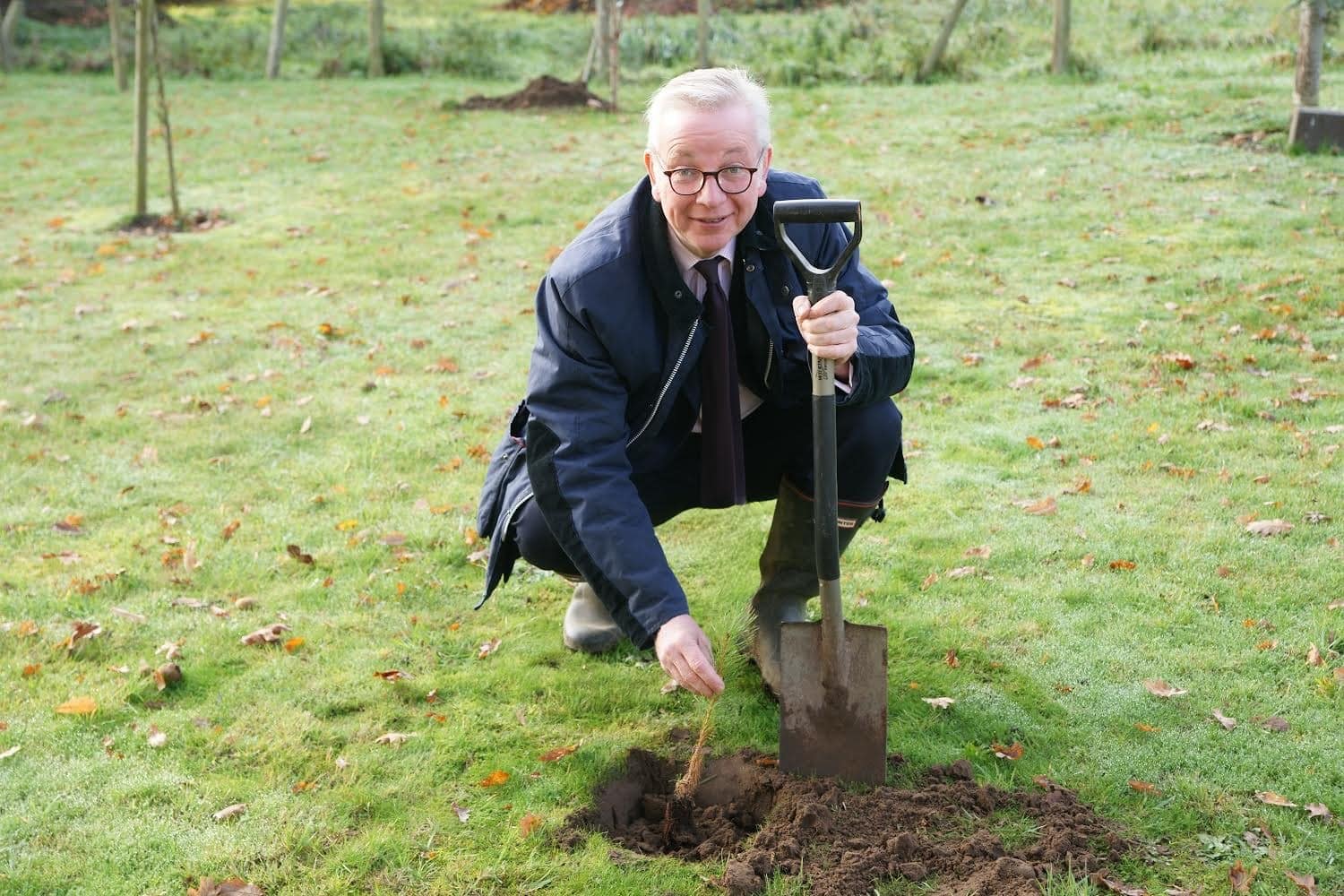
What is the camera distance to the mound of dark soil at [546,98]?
1398cm

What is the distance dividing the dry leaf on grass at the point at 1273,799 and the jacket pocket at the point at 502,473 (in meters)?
1.95

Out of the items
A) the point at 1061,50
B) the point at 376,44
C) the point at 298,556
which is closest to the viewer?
the point at 298,556

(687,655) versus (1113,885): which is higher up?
(687,655)

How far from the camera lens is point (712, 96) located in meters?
2.77

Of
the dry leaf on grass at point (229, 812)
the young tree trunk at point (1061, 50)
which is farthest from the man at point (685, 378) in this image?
the young tree trunk at point (1061, 50)

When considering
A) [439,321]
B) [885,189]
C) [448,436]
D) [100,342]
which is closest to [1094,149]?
[885,189]

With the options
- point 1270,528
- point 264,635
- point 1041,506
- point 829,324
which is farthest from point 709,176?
point 1270,528

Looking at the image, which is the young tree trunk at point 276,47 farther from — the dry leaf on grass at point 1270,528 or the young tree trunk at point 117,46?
the dry leaf on grass at point 1270,528

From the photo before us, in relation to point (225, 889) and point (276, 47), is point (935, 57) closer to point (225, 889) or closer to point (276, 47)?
point (276, 47)

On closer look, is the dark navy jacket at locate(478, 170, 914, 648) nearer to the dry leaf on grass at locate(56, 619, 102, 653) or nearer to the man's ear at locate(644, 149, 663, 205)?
the man's ear at locate(644, 149, 663, 205)

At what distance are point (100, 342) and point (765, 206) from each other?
525 cm

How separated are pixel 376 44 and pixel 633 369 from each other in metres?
15.4

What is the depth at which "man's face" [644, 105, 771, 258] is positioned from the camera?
109 inches

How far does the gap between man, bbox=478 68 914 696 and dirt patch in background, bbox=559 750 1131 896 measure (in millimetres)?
421
